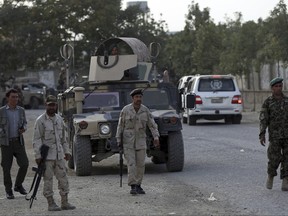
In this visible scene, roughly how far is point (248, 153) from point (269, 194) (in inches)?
278

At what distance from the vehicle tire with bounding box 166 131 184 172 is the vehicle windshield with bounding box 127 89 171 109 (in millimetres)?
1144

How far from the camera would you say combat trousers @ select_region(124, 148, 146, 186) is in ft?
40.4

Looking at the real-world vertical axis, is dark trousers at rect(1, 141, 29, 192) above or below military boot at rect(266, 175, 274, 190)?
above

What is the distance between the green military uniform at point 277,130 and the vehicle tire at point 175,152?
3.45 m

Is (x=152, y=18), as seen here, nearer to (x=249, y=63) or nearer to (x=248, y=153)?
(x=249, y=63)

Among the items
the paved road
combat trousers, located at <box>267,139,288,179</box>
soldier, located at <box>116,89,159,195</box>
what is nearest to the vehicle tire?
the paved road

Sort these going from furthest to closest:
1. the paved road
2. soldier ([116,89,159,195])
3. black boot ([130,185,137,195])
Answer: soldier ([116,89,159,195]) → black boot ([130,185,137,195]) → the paved road

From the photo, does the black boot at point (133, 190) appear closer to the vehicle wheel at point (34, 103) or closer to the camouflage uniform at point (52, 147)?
the camouflage uniform at point (52, 147)

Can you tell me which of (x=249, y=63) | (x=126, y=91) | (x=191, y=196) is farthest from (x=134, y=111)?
(x=249, y=63)

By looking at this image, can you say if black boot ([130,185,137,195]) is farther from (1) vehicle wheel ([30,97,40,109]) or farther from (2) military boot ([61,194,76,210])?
(1) vehicle wheel ([30,97,40,109])

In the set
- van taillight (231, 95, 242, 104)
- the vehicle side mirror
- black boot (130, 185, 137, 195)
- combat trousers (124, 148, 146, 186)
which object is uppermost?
the vehicle side mirror

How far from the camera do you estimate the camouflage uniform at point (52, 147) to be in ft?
35.9

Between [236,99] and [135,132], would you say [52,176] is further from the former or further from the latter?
[236,99]

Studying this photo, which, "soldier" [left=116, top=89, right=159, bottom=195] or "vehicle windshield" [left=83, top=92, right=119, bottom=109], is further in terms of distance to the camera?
"vehicle windshield" [left=83, top=92, right=119, bottom=109]
